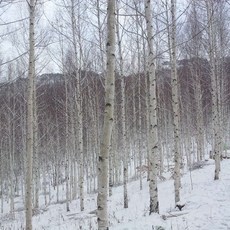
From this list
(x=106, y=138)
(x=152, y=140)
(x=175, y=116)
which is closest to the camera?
(x=106, y=138)

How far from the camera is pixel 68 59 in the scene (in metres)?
15.1

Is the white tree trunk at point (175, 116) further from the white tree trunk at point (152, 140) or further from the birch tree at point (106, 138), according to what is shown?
the birch tree at point (106, 138)

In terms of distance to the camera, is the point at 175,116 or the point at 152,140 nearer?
the point at 152,140

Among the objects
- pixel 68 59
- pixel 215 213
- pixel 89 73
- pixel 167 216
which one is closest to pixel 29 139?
pixel 167 216

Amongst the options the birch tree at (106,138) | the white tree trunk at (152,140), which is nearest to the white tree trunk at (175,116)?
the white tree trunk at (152,140)

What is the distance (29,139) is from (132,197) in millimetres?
7742

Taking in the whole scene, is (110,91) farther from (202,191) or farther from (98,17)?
(98,17)

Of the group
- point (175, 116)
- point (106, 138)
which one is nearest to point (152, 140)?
point (175, 116)

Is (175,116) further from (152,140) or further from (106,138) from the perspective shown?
(106,138)

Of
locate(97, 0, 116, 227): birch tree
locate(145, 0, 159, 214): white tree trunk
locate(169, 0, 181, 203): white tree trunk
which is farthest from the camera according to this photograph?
locate(169, 0, 181, 203): white tree trunk

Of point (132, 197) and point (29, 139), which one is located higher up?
point (29, 139)

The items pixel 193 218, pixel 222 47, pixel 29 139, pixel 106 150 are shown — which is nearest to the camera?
pixel 106 150

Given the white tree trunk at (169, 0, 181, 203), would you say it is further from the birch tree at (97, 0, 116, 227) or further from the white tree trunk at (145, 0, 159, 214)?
the birch tree at (97, 0, 116, 227)

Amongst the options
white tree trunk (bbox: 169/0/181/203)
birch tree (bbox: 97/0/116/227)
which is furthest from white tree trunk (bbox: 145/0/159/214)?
birch tree (bbox: 97/0/116/227)
